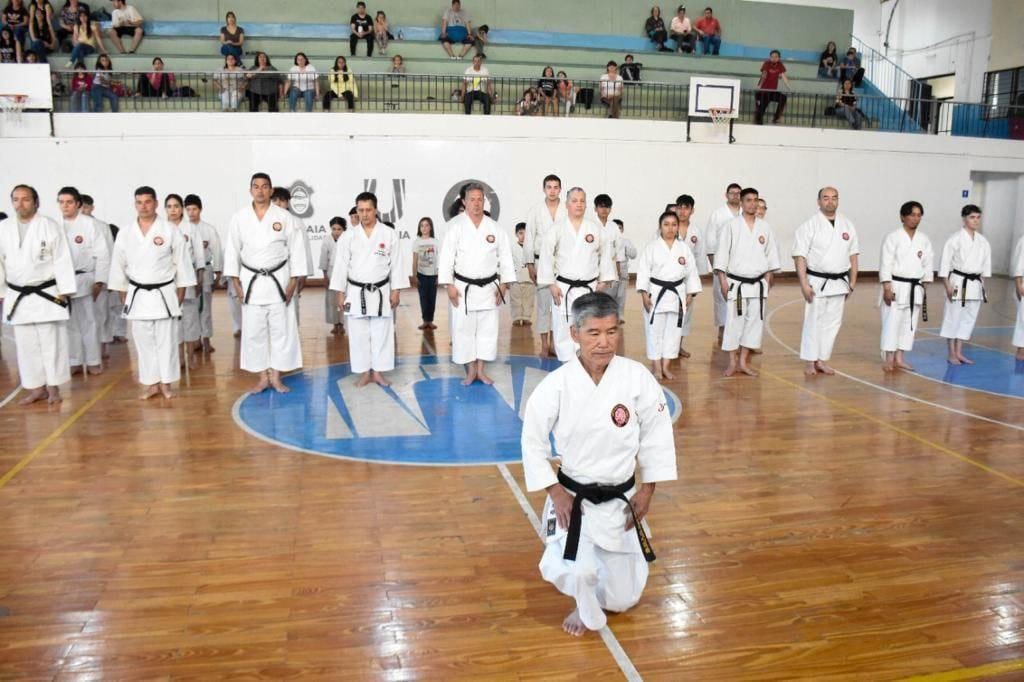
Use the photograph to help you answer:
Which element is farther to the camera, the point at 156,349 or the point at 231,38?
the point at 231,38

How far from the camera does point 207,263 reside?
8.37 m

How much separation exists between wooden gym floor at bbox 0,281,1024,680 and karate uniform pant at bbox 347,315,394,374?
1251 millimetres

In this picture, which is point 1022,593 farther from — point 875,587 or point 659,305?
point 659,305

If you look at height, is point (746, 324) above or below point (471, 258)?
below

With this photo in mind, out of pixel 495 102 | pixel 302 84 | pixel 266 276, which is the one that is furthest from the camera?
pixel 495 102

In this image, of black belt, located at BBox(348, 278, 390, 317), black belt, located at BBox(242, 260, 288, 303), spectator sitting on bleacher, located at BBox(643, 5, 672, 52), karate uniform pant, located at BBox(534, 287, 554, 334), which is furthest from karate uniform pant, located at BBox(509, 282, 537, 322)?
spectator sitting on bleacher, located at BBox(643, 5, 672, 52)

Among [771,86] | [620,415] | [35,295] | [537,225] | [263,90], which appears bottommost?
[620,415]

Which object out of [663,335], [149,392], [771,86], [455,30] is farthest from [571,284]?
[771,86]

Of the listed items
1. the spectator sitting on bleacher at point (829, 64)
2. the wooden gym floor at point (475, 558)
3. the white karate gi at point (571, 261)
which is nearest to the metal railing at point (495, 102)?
the spectator sitting on bleacher at point (829, 64)

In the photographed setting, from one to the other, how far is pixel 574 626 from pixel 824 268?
528cm

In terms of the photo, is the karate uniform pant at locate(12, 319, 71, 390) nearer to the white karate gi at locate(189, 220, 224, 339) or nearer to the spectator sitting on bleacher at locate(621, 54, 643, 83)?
the white karate gi at locate(189, 220, 224, 339)

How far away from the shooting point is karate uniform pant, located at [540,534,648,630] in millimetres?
2912

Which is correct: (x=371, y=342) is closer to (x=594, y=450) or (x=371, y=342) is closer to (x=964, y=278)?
(x=594, y=450)

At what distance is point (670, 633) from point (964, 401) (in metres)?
4.77
